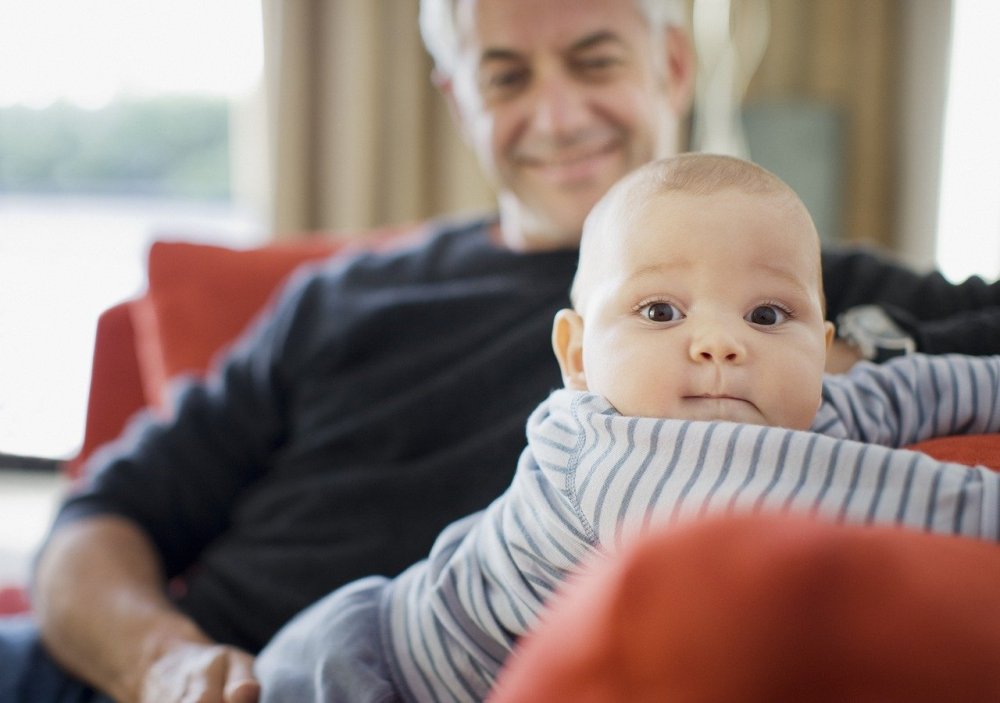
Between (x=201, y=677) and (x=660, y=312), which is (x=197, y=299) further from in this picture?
(x=660, y=312)

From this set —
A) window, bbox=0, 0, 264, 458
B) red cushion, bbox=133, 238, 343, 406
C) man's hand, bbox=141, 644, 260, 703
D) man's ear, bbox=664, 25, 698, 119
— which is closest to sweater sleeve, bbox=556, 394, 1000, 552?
man's hand, bbox=141, 644, 260, 703

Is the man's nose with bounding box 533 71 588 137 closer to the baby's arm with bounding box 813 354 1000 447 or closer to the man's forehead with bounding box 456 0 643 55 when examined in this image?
the man's forehead with bounding box 456 0 643 55

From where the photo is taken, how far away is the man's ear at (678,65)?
1296 millimetres

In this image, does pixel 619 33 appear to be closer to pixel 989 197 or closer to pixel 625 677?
pixel 625 677

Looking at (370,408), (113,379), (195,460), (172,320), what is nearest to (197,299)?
(172,320)

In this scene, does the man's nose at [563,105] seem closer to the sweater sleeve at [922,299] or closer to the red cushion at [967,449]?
the sweater sleeve at [922,299]

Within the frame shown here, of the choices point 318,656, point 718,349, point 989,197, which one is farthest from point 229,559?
point 989,197

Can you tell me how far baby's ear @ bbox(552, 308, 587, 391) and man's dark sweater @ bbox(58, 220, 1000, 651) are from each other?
13cm

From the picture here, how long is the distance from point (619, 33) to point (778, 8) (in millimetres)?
1839

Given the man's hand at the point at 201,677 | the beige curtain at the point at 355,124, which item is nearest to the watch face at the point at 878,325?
the man's hand at the point at 201,677

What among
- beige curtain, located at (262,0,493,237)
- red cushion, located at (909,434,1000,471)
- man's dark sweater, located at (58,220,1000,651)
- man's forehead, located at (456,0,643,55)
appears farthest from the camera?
beige curtain, located at (262,0,493,237)

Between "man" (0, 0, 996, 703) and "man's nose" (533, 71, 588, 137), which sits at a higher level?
"man's nose" (533, 71, 588, 137)

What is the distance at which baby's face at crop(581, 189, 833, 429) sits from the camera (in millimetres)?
627

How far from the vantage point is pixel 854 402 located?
0.71 m
